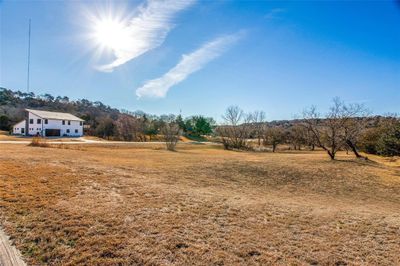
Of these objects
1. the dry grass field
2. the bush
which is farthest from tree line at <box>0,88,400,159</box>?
the dry grass field

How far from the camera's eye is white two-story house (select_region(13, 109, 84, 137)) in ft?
135

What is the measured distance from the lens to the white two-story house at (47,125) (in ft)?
135

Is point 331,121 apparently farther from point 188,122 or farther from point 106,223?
point 188,122

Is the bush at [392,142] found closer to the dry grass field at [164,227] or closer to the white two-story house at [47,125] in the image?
the dry grass field at [164,227]

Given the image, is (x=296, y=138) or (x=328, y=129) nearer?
(x=328, y=129)

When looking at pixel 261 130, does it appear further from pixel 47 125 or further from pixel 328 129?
pixel 47 125

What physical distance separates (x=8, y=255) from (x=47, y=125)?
47626 millimetres

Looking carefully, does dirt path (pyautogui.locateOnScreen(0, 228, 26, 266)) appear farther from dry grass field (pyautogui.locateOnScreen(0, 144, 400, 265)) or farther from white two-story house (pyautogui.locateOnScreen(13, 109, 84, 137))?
white two-story house (pyautogui.locateOnScreen(13, 109, 84, 137))

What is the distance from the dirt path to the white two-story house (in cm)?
4222

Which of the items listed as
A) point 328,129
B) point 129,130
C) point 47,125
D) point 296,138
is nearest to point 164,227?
point 328,129

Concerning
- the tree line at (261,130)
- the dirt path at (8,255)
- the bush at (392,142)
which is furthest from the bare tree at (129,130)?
the dirt path at (8,255)

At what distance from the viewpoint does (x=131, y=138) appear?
49.4 m

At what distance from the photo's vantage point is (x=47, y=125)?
42.5 meters

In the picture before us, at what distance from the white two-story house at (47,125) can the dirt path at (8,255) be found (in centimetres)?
4222
